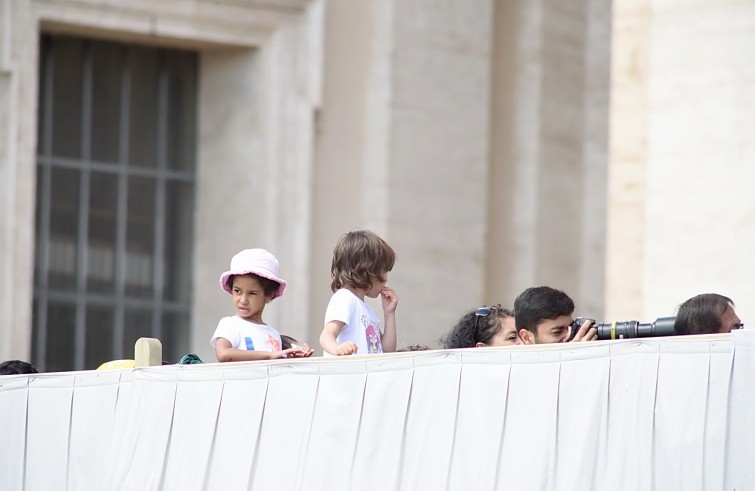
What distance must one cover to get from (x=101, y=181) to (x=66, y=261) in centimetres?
96

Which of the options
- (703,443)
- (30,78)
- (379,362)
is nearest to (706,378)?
(703,443)

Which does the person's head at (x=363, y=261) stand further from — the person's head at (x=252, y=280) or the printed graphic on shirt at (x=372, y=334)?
the person's head at (x=252, y=280)

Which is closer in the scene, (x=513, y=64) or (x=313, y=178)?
(x=313, y=178)

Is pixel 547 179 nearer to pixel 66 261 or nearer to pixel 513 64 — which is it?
pixel 513 64

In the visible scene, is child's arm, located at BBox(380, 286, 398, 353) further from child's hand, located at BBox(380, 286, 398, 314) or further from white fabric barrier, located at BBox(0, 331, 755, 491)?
white fabric barrier, located at BBox(0, 331, 755, 491)

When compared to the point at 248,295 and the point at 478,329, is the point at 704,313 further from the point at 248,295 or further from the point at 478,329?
the point at 248,295

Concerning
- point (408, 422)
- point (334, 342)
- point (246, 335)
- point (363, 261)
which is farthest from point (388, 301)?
point (408, 422)

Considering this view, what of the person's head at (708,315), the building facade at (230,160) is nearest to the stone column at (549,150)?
the building facade at (230,160)

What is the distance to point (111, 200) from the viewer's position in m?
18.5

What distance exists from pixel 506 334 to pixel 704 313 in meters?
1.95

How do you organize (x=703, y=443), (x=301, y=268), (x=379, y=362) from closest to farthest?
(x=703, y=443)
(x=379, y=362)
(x=301, y=268)

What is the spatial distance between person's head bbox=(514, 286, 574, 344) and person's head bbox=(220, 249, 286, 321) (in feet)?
4.80

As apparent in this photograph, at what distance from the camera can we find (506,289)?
19.8 meters

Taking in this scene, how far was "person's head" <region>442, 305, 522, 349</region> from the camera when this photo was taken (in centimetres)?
1000
